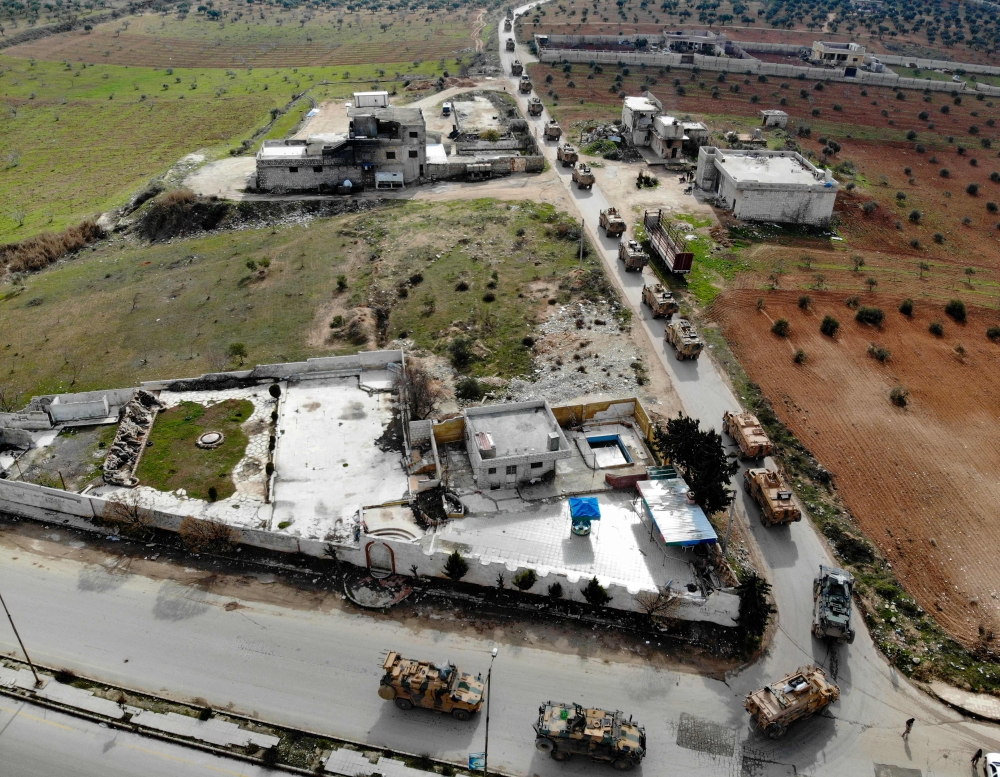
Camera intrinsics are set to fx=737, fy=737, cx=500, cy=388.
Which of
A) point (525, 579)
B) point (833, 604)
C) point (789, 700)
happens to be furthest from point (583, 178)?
point (789, 700)

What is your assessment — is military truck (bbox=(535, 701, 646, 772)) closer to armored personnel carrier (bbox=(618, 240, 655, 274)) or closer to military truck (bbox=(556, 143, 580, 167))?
armored personnel carrier (bbox=(618, 240, 655, 274))

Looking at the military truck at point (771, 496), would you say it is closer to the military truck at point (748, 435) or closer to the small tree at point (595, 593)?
the military truck at point (748, 435)

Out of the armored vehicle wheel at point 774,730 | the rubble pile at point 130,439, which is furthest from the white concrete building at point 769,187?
the rubble pile at point 130,439

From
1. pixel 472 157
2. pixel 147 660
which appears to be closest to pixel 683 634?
pixel 147 660

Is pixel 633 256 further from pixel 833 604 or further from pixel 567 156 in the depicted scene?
pixel 833 604

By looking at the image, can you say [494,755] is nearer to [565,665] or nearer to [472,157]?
[565,665]

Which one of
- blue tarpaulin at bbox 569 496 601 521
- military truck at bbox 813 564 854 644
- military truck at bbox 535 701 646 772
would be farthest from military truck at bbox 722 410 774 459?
military truck at bbox 535 701 646 772
